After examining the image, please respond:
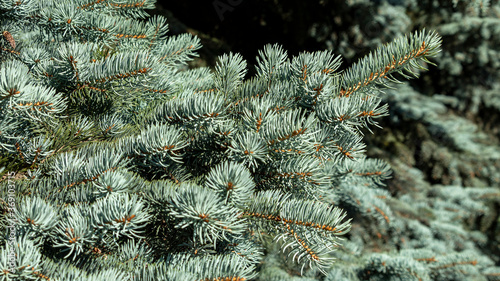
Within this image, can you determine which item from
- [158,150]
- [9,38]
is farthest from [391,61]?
[9,38]

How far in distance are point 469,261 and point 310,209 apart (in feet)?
4.49

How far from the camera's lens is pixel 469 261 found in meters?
1.70

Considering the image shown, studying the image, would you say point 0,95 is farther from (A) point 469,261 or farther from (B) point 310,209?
(A) point 469,261

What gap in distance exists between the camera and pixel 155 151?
688 millimetres

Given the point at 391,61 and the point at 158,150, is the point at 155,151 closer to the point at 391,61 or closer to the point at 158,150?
the point at 158,150

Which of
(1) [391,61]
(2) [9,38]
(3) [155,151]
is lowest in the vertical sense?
(3) [155,151]

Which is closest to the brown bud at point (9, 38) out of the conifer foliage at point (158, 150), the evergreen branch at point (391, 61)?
the conifer foliage at point (158, 150)

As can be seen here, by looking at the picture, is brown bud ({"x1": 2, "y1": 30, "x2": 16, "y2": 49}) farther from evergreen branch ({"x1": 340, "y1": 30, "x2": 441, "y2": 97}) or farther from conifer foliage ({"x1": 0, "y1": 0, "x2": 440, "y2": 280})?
evergreen branch ({"x1": 340, "y1": 30, "x2": 441, "y2": 97})

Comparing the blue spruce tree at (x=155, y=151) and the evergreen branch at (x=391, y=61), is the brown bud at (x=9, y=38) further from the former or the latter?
the evergreen branch at (x=391, y=61)

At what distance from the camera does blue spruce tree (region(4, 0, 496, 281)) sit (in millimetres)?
589

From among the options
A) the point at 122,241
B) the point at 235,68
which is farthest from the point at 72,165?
the point at 235,68

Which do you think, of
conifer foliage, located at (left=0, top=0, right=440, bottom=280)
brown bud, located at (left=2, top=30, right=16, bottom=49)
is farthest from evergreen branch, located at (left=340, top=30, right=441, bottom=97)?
brown bud, located at (left=2, top=30, right=16, bottom=49)

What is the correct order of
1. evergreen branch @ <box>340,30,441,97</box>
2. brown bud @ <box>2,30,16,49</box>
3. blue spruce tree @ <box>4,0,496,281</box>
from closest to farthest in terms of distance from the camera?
blue spruce tree @ <box>4,0,496,281</box> → evergreen branch @ <box>340,30,441,97</box> → brown bud @ <box>2,30,16,49</box>

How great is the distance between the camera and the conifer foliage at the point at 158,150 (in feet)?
1.94
